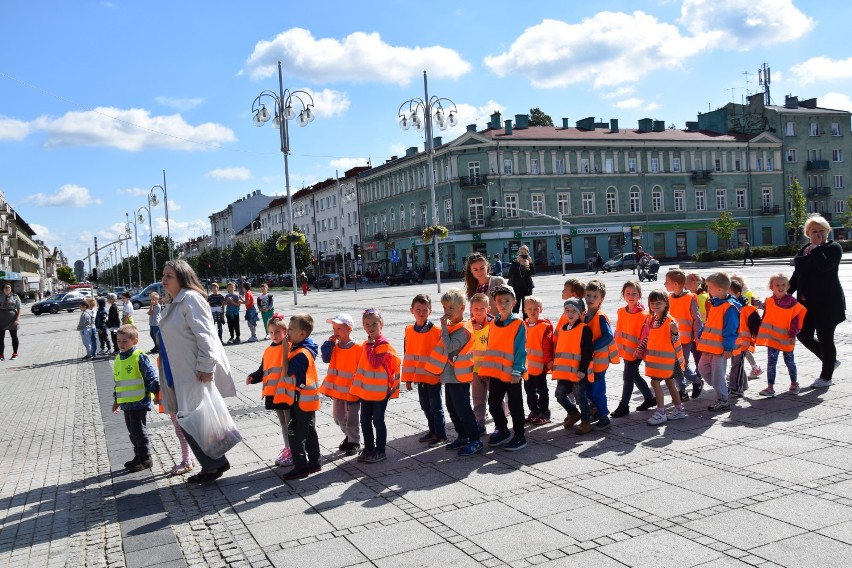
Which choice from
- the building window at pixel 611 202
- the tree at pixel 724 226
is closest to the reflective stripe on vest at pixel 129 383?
the building window at pixel 611 202

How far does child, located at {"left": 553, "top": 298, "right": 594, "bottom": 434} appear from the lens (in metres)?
7.16

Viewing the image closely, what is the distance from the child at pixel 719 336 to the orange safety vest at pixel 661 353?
2.05ft

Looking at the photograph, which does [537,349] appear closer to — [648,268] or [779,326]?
[779,326]

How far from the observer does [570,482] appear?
5.77m

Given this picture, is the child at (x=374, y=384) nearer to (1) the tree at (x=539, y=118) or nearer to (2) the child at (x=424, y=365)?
(2) the child at (x=424, y=365)

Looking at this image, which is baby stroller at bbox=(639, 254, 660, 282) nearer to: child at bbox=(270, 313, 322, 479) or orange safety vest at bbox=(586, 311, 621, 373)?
orange safety vest at bbox=(586, 311, 621, 373)

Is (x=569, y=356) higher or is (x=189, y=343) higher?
(x=189, y=343)

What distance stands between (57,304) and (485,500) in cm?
5447

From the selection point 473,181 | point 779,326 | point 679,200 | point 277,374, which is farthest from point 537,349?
point 679,200

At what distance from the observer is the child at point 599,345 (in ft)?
23.7

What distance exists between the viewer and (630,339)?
7844 millimetres

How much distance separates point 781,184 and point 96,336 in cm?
7141

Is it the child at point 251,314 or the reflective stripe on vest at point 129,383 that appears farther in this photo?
the child at point 251,314

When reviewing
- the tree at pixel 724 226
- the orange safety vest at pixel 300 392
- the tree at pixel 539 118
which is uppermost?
the tree at pixel 539 118
